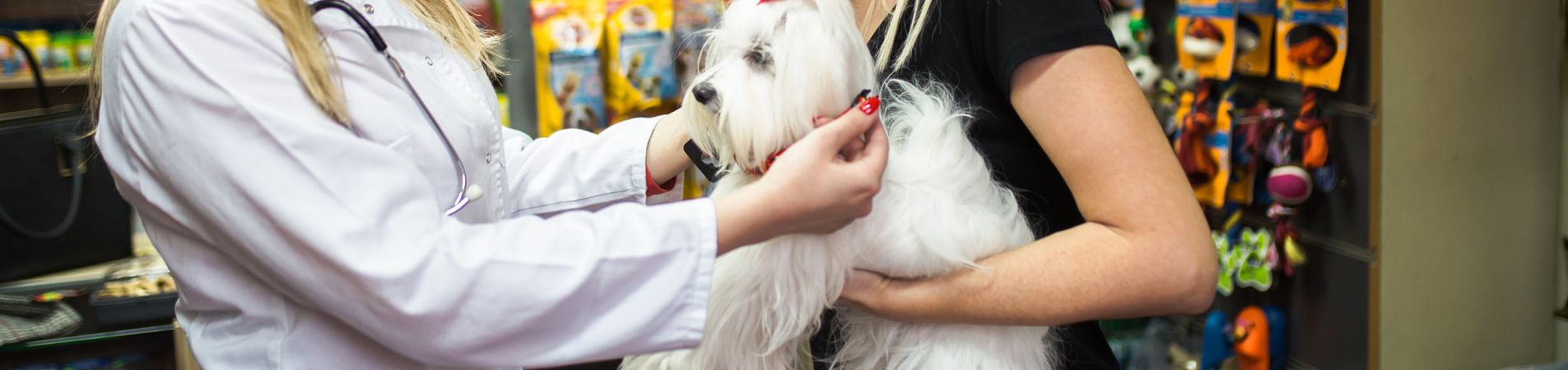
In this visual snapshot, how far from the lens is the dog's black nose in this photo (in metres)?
0.99

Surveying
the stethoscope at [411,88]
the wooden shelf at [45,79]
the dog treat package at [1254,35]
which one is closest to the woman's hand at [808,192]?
the stethoscope at [411,88]

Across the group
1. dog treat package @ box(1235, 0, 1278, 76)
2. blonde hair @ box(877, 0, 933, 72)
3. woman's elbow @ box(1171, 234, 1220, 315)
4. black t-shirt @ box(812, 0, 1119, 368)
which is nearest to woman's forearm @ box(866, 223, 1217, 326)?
woman's elbow @ box(1171, 234, 1220, 315)

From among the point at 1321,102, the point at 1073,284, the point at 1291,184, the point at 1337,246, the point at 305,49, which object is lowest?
the point at 1337,246

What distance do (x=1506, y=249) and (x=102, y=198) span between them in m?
2.95

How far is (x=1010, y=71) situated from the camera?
3.17ft

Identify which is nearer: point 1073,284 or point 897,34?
point 1073,284

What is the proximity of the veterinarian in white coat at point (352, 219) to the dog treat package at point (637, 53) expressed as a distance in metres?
1.39

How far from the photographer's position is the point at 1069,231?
3.27 ft

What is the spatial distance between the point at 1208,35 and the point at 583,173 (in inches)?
61.4

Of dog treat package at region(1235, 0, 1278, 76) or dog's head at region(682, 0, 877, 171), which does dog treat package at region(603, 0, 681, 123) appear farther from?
dog's head at region(682, 0, 877, 171)

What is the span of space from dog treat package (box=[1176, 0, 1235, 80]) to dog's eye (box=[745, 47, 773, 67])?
159 centimetres

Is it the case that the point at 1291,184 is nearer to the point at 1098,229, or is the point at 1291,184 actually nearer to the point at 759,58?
the point at 1098,229

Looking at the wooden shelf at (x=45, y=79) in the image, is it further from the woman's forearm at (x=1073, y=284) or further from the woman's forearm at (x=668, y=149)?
the woman's forearm at (x=1073, y=284)

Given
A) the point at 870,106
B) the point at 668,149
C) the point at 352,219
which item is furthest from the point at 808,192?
the point at 668,149
